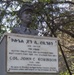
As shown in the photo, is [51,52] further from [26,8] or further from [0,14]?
[0,14]

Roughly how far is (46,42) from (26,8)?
784 millimetres

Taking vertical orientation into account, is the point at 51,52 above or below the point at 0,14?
below

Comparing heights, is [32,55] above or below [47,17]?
below

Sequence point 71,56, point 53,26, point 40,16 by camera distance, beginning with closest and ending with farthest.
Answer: point 40,16
point 53,26
point 71,56

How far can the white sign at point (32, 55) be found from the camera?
4.46 m

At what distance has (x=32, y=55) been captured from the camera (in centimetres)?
457

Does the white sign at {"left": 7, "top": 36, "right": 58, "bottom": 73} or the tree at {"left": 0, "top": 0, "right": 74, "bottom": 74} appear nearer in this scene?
the white sign at {"left": 7, "top": 36, "right": 58, "bottom": 73}

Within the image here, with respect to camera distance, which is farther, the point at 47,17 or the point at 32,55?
the point at 47,17

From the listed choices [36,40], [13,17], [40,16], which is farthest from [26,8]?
[13,17]

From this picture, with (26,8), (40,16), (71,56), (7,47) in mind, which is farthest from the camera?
(71,56)

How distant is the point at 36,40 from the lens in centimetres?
466

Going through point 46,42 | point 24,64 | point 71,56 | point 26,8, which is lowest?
point 71,56

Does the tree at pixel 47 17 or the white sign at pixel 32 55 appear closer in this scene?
the white sign at pixel 32 55

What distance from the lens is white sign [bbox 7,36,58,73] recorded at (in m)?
4.46
